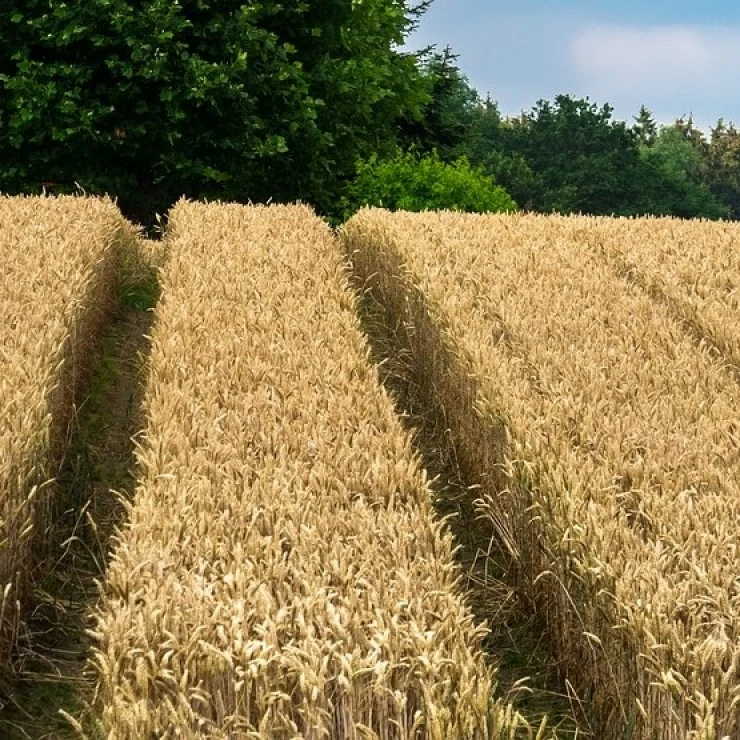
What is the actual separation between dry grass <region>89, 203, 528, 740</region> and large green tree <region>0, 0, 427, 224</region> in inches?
573

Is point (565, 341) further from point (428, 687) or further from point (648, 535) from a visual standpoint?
point (428, 687)

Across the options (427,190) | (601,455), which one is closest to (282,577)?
(601,455)

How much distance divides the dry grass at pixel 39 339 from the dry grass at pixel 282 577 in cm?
61

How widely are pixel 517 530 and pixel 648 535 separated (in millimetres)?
1303

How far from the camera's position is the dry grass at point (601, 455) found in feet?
11.8

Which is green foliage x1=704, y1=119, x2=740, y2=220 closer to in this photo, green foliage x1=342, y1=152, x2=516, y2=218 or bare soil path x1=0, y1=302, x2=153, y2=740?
green foliage x1=342, y1=152, x2=516, y2=218

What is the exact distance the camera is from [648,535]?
4.22m

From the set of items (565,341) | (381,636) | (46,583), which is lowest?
(46,583)

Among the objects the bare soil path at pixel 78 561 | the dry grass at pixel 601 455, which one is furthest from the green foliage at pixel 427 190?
the bare soil path at pixel 78 561

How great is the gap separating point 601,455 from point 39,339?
354 cm

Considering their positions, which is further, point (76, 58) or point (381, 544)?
point (76, 58)

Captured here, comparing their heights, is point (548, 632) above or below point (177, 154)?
below

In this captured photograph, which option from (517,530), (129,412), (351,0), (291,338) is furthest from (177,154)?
(517,530)

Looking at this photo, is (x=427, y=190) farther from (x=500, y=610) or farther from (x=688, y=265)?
(x=500, y=610)
